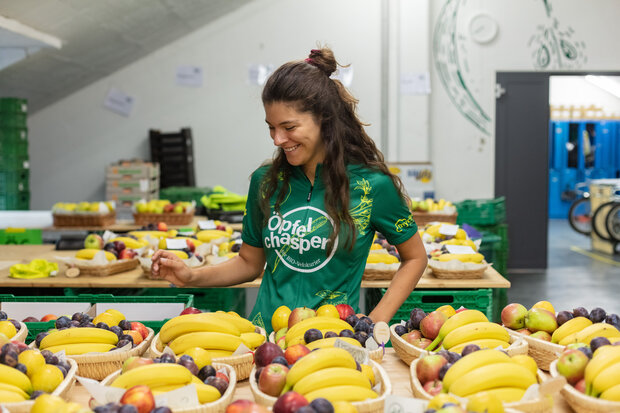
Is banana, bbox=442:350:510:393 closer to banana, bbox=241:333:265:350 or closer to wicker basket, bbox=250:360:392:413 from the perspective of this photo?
wicker basket, bbox=250:360:392:413

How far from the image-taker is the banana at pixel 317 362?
143 centimetres

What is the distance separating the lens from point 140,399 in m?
1.29

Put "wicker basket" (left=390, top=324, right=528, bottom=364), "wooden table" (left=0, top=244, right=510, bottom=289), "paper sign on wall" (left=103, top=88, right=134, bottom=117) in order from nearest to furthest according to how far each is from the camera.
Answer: "wicker basket" (left=390, top=324, right=528, bottom=364), "wooden table" (left=0, top=244, right=510, bottom=289), "paper sign on wall" (left=103, top=88, right=134, bottom=117)

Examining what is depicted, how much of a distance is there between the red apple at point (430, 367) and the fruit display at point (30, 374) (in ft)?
2.71

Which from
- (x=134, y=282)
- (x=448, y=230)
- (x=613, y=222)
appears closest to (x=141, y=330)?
(x=134, y=282)

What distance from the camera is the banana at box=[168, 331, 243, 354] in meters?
1.77

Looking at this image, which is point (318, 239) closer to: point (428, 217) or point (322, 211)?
point (322, 211)

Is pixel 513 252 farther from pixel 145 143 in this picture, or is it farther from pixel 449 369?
pixel 449 369

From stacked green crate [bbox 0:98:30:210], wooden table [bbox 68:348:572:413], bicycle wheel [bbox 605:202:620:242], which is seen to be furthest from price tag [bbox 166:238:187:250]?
bicycle wheel [bbox 605:202:620:242]

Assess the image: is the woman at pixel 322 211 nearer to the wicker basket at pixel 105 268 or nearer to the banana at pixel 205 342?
the banana at pixel 205 342

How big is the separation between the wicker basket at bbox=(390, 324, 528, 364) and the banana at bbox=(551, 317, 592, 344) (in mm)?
110

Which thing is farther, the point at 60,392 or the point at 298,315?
the point at 298,315

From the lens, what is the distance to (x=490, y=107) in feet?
26.4

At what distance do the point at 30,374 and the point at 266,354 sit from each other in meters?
0.55
